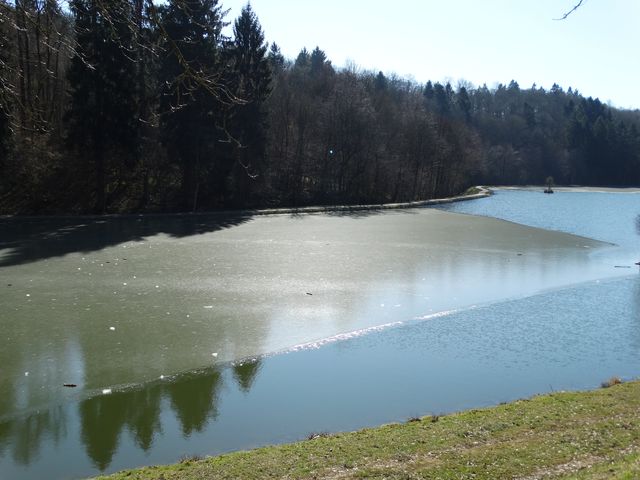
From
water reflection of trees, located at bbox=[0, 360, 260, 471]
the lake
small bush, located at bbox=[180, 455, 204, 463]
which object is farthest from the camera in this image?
the lake

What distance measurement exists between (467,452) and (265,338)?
5540mm

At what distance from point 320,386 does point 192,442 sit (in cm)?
221

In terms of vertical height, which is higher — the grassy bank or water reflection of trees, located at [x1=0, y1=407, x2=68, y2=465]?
the grassy bank

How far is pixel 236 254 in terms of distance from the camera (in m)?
18.5

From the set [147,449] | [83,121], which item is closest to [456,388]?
[147,449]

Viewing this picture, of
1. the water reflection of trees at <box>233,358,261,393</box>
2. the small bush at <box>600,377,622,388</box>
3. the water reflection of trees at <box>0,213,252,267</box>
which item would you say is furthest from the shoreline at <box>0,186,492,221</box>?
the small bush at <box>600,377,622,388</box>

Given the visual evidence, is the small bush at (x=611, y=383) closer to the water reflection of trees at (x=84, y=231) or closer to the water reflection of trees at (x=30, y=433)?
the water reflection of trees at (x=30, y=433)

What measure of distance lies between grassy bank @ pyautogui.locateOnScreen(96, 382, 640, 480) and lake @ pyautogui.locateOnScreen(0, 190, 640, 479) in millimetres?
915

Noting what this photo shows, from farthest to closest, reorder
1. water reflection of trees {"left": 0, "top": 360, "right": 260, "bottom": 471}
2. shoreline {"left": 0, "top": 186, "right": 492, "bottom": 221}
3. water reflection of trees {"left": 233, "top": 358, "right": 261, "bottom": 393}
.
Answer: shoreline {"left": 0, "top": 186, "right": 492, "bottom": 221} < water reflection of trees {"left": 233, "top": 358, "right": 261, "bottom": 393} < water reflection of trees {"left": 0, "top": 360, "right": 260, "bottom": 471}

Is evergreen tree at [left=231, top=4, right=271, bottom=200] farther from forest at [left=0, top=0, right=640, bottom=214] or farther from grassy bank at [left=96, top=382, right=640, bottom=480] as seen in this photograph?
grassy bank at [left=96, top=382, right=640, bottom=480]

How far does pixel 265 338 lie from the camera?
32.1 ft

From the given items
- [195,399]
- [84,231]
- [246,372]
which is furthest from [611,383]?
[84,231]

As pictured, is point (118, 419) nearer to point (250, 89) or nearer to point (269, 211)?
point (269, 211)

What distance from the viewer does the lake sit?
20.9 ft
